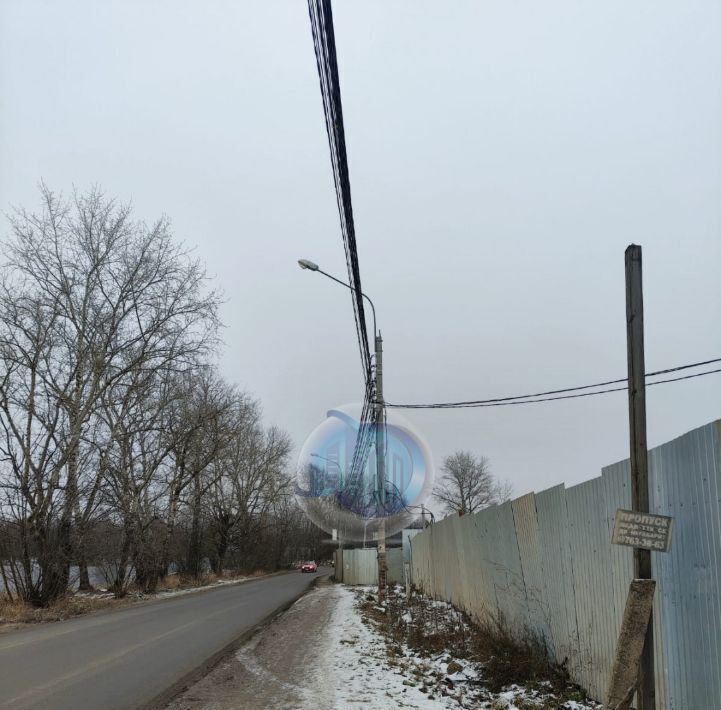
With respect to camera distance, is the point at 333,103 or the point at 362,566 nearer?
the point at 333,103

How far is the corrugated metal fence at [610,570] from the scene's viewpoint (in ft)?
14.6

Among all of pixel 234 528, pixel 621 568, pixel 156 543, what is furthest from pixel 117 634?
pixel 234 528

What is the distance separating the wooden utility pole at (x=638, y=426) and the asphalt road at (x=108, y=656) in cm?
501

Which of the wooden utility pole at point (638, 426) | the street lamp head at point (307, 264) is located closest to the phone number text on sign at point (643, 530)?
the wooden utility pole at point (638, 426)

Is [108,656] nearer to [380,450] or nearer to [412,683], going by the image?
[412,683]

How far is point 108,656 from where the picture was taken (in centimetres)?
1017

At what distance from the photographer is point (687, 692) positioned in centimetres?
465

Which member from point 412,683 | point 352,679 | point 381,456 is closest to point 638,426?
point 412,683

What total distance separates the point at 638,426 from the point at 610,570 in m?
1.79

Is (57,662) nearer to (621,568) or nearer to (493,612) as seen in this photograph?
(493,612)

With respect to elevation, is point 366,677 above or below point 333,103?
below

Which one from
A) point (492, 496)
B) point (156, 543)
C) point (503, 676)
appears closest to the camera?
point (503, 676)

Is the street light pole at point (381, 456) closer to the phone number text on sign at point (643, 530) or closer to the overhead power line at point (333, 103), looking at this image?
the overhead power line at point (333, 103)

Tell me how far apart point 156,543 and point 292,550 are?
62.3 meters
